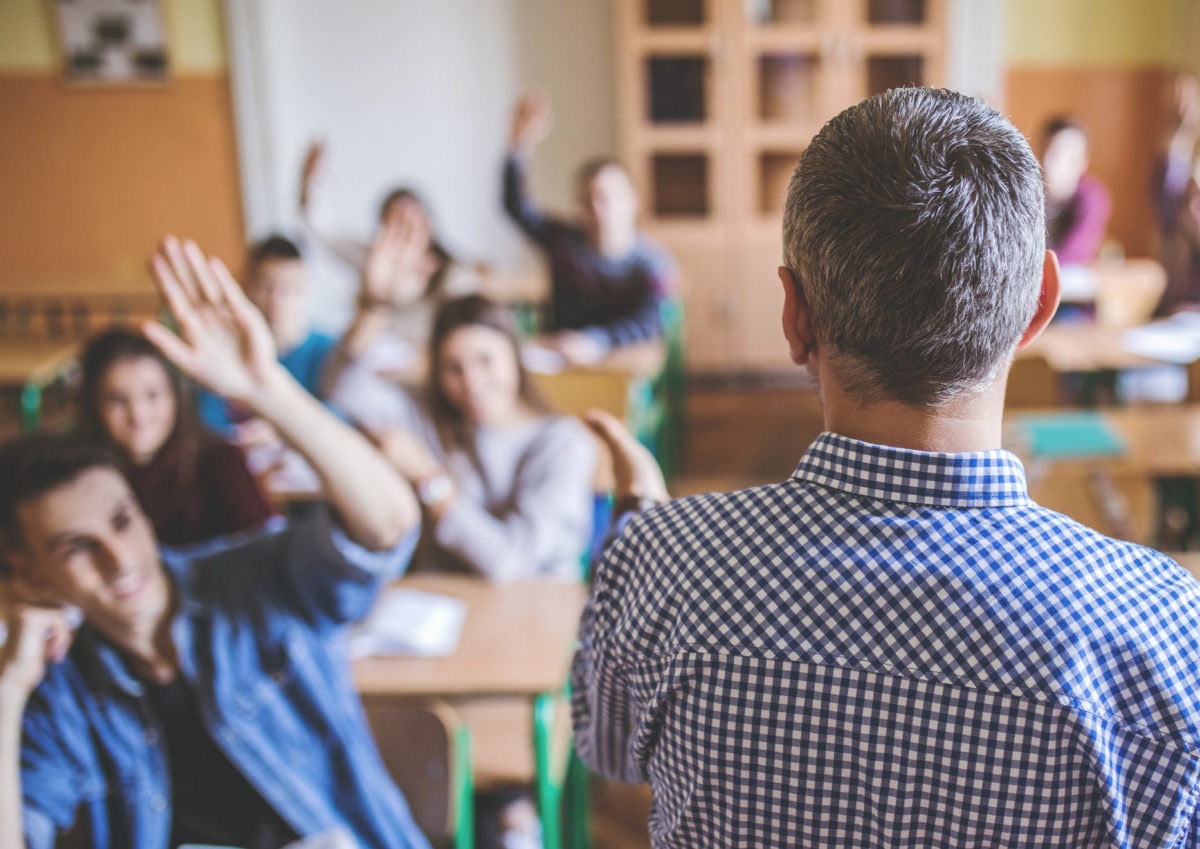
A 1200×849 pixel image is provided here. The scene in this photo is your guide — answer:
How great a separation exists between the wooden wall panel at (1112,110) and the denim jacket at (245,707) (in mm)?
5481

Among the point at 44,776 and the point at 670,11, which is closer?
the point at 44,776

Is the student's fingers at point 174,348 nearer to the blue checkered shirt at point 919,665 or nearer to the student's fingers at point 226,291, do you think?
the student's fingers at point 226,291

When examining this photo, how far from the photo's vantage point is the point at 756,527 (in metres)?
0.79

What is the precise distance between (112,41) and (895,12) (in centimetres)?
427

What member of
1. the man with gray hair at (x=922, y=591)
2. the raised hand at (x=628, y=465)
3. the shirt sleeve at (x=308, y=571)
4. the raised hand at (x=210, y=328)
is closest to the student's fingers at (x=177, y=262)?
the raised hand at (x=210, y=328)

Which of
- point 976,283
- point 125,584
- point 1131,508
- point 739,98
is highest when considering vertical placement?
point 739,98

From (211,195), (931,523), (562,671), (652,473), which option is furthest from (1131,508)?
(211,195)

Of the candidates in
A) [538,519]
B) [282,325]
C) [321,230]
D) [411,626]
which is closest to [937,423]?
[411,626]

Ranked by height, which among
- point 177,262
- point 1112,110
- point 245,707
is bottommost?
point 245,707

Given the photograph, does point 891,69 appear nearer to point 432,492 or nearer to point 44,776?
point 432,492

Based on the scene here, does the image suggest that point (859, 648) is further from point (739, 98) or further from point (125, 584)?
point (739, 98)

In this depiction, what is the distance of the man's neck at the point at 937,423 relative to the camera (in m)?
0.75

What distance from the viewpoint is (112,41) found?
584 cm

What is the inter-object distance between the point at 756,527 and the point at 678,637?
0.10m
